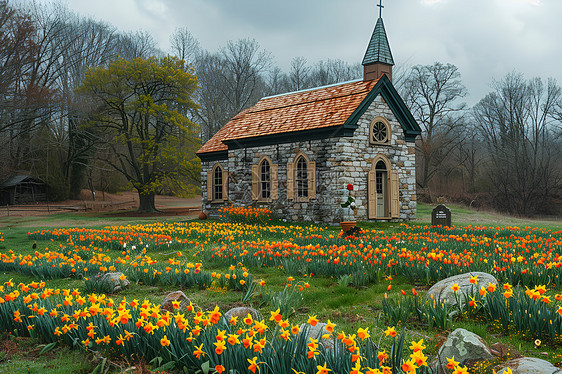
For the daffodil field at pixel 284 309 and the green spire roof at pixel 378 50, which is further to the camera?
the green spire roof at pixel 378 50

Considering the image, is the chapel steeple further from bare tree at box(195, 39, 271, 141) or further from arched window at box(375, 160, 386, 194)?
bare tree at box(195, 39, 271, 141)

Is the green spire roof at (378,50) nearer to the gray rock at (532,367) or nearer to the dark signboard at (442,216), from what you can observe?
the dark signboard at (442,216)

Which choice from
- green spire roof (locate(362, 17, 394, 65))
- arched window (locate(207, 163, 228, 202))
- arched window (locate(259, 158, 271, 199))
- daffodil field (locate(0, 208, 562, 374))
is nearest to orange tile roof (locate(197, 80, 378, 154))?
arched window (locate(207, 163, 228, 202))

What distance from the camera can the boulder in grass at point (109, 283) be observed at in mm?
6930

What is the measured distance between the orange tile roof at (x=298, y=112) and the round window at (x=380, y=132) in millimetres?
1435

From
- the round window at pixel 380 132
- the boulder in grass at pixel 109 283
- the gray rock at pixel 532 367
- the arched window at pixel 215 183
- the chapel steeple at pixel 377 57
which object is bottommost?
the boulder in grass at pixel 109 283

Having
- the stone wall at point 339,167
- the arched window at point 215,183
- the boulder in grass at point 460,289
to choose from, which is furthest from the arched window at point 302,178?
Result: the boulder in grass at point 460,289

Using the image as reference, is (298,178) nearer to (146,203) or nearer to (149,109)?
(149,109)

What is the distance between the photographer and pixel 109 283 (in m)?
6.94

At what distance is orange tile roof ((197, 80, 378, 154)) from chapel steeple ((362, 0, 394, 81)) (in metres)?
0.71

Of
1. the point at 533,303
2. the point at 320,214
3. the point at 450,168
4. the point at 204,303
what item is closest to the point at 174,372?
the point at 204,303

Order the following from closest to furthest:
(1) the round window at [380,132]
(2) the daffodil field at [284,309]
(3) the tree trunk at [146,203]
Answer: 1. (2) the daffodil field at [284,309]
2. (1) the round window at [380,132]
3. (3) the tree trunk at [146,203]

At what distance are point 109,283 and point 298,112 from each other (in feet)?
48.3

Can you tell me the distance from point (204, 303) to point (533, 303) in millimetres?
3911
